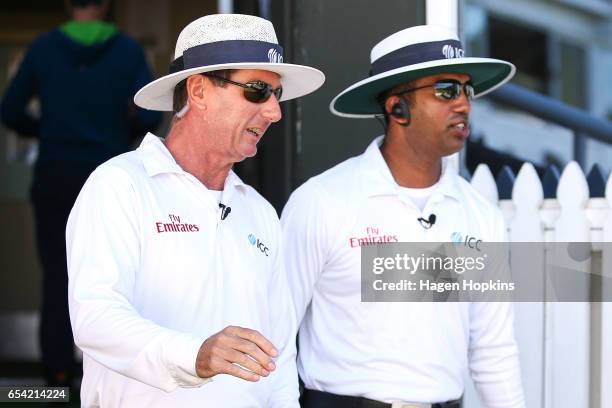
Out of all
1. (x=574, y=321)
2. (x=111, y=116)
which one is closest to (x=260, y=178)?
(x=111, y=116)

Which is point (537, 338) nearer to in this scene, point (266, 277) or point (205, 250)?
point (266, 277)

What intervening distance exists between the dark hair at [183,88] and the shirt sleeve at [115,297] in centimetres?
43

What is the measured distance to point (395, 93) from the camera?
4.32 metres

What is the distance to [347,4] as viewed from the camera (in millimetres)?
5012

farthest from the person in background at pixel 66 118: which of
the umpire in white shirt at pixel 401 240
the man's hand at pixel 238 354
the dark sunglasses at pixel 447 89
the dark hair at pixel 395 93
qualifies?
the man's hand at pixel 238 354

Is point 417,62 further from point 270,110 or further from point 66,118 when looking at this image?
point 66,118

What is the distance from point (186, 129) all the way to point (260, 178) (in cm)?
217

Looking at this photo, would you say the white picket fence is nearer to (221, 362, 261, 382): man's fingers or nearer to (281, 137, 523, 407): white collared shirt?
(281, 137, 523, 407): white collared shirt

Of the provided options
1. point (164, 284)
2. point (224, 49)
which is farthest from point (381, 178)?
point (164, 284)

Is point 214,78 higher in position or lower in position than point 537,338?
higher

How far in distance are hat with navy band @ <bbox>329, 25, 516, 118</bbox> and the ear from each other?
993 mm

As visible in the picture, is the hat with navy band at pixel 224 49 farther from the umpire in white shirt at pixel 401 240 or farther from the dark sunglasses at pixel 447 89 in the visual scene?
the dark sunglasses at pixel 447 89

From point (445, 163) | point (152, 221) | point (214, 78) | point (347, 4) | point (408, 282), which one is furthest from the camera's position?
point (347, 4)

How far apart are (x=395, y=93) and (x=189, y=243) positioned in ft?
4.72
